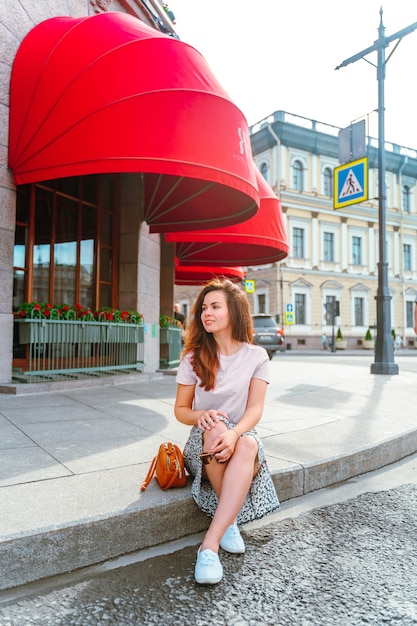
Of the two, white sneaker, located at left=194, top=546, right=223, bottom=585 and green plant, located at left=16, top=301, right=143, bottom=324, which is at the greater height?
green plant, located at left=16, top=301, right=143, bottom=324

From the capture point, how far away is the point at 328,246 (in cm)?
3609

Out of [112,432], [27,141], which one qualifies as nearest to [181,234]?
[27,141]

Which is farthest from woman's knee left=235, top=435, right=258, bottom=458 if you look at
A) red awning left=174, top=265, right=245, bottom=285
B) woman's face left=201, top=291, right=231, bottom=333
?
red awning left=174, top=265, right=245, bottom=285

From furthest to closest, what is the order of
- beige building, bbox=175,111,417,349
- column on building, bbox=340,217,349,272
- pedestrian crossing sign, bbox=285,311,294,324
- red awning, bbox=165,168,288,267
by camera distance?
column on building, bbox=340,217,349,272 < beige building, bbox=175,111,417,349 < pedestrian crossing sign, bbox=285,311,294,324 < red awning, bbox=165,168,288,267

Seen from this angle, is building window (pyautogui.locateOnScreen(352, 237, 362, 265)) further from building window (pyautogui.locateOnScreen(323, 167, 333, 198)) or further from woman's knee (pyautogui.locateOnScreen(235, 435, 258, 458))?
woman's knee (pyautogui.locateOnScreen(235, 435, 258, 458))

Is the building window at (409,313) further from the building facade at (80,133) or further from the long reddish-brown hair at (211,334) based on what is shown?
the long reddish-brown hair at (211,334)

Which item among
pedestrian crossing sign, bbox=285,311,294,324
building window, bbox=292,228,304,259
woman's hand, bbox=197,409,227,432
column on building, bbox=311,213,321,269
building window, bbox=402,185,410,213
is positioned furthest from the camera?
building window, bbox=402,185,410,213

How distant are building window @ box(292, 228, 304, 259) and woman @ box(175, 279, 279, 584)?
32.4m

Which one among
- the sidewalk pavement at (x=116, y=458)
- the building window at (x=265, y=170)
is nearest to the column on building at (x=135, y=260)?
the sidewalk pavement at (x=116, y=458)

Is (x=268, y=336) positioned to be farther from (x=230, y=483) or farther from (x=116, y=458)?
(x=230, y=483)

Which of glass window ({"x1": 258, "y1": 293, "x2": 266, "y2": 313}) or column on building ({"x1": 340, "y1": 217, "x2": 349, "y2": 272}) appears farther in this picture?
column on building ({"x1": 340, "y1": 217, "x2": 349, "y2": 272})

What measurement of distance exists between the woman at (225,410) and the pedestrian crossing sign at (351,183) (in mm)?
8558

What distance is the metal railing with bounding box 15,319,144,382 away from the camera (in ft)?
23.5

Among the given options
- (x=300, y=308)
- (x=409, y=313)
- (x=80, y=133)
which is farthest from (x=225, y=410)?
(x=409, y=313)
